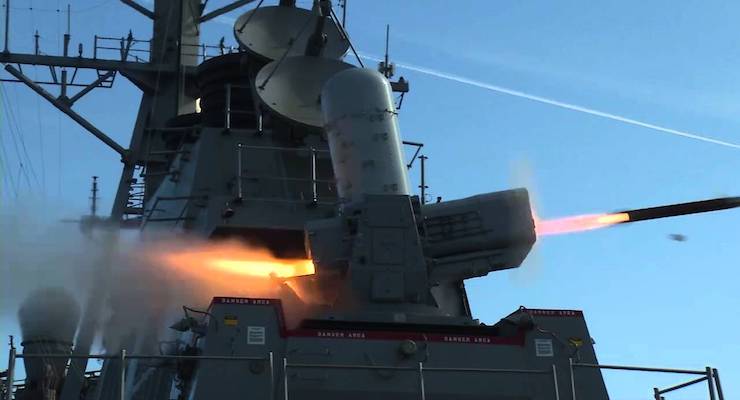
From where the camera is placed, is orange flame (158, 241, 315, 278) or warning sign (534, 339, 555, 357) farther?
orange flame (158, 241, 315, 278)

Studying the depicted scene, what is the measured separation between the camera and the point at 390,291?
1028 cm

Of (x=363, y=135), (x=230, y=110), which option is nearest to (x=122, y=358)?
(x=363, y=135)

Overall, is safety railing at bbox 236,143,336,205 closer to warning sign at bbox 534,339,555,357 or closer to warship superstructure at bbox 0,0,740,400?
warship superstructure at bbox 0,0,740,400

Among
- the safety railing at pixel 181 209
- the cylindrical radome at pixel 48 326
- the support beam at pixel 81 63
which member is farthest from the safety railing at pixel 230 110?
the support beam at pixel 81 63

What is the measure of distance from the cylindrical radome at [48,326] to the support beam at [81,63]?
4.59 metres

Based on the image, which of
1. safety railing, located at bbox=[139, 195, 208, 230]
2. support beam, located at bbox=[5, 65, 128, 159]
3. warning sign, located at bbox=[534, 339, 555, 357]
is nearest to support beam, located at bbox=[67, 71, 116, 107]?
support beam, located at bbox=[5, 65, 128, 159]

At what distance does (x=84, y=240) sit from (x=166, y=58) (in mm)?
5586

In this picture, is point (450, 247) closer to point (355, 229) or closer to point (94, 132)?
point (355, 229)

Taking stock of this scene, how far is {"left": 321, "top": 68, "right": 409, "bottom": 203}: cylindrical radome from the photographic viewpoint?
1115cm

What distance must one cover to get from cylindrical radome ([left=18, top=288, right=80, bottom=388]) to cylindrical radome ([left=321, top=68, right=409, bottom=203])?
21.6 feet

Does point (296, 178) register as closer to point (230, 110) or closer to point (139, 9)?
point (230, 110)

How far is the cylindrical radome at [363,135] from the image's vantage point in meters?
11.1

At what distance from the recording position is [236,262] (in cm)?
1209

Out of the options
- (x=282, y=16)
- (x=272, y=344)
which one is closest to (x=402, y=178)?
(x=272, y=344)
